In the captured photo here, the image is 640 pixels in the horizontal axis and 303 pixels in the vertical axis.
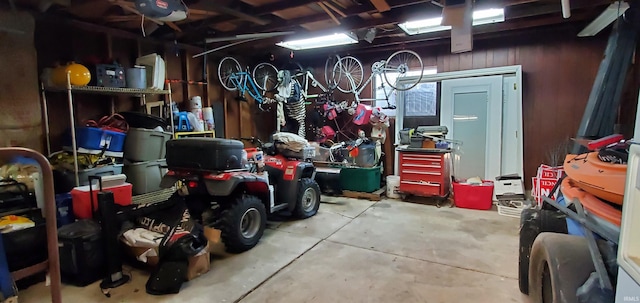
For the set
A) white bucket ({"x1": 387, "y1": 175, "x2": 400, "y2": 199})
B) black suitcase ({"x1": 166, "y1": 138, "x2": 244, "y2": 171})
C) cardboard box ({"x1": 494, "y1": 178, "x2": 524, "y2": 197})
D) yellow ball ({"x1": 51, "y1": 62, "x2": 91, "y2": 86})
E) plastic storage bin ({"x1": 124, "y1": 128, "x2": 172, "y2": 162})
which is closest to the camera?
black suitcase ({"x1": 166, "y1": 138, "x2": 244, "y2": 171})

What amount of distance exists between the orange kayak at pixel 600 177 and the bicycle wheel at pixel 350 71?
4.09 m

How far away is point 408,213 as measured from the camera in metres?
4.30

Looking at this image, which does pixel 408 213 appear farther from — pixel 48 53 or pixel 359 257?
pixel 48 53

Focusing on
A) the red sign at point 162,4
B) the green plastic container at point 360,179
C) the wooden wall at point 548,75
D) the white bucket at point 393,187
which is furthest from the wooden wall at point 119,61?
the wooden wall at point 548,75

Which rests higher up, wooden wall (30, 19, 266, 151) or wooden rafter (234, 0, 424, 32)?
wooden rafter (234, 0, 424, 32)

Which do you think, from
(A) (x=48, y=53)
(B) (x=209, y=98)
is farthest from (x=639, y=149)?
(B) (x=209, y=98)

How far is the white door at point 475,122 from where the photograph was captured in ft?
15.5

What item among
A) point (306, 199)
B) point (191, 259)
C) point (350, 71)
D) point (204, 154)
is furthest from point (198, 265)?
point (350, 71)

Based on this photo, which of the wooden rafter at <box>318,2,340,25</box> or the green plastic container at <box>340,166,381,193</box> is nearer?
the wooden rafter at <box>318,2,340,25</box>

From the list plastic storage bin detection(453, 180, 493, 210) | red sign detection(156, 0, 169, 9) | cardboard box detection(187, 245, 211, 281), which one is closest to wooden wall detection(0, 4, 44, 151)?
red sign detection(156, 0, 169, 9)

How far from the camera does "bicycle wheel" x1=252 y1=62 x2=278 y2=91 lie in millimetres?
5776

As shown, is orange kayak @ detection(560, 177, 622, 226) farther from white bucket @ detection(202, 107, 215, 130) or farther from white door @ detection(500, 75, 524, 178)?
white bucket @ detection(202, 107, 215, 130)

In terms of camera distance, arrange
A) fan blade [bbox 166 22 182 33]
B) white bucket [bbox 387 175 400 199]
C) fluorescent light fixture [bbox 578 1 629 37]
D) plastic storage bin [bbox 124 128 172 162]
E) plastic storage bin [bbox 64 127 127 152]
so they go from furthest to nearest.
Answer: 1. white bucket [bbox 387 175 400 199]
2. fan blade [bbox 166 22 182 33]
3. plastic storage bin [bbox 124 128 172 162]
4. plastic storage bin [bbox 64 127 127 152]
5. fluorescent light fixture [bbox 578 1 629 37]

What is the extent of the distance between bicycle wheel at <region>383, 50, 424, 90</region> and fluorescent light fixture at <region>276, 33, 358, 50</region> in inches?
29.8
